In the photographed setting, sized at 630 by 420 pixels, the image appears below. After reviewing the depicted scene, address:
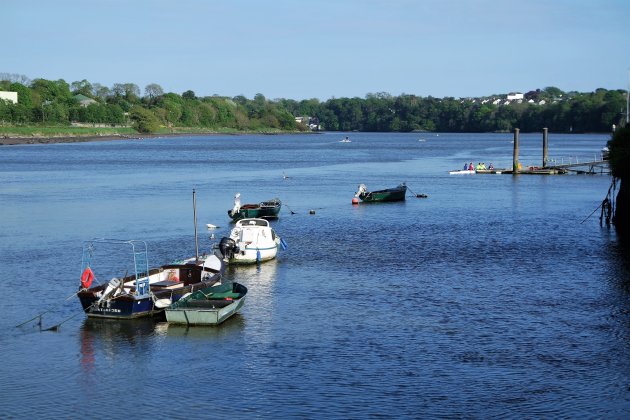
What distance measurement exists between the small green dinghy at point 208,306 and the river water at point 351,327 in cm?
53

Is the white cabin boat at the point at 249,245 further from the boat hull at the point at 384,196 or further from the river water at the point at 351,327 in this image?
the boat hull at the point at 384,196

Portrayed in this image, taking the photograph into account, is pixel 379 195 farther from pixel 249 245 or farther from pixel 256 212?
pixel 249 245

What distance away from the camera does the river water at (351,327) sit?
26906 mm

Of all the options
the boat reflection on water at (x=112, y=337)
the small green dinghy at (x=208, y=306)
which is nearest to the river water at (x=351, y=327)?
the boat reflection on water at (x=112, y=337)

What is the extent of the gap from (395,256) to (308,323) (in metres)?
17.4

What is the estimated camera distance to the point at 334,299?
132 ft

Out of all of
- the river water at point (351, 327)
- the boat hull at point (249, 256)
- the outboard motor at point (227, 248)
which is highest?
the outboard motor at point (227, 248)

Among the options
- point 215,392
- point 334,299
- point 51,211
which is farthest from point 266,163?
point 215,392

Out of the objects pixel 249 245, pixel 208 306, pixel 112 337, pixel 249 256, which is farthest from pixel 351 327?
pixel 249 245

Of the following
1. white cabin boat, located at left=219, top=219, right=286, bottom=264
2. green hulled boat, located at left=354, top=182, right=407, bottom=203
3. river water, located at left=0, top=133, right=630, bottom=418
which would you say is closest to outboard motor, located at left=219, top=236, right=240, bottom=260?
white cabin boat, located at left=219, top=219, right=286, bottom=264

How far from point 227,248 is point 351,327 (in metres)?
15.4

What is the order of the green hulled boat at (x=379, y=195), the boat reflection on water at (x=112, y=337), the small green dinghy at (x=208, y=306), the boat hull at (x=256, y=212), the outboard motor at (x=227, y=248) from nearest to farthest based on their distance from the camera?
1. the boat reflection on water at (x=112, y=337)
2. the small green dinghy at (x=208, y=306)
3. the outboard motor at (x=227, y=248)
4. the boat hull at (x=256, y=212)
5. the green hulled boat at (x=379, y=195)

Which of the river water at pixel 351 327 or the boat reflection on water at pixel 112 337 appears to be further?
the boat reflection on water at pixel 112 337

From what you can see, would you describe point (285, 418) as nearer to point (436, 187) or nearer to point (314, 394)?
point (314, 394)
